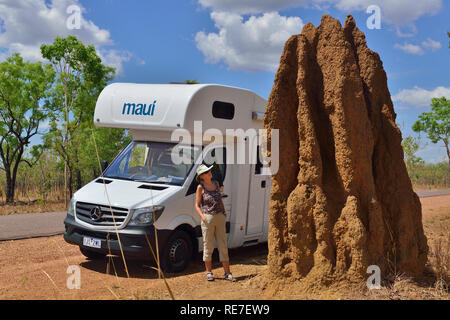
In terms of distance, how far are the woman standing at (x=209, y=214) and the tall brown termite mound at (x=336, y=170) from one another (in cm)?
134

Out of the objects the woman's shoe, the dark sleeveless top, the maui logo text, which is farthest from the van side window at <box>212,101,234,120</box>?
the woman's shoe

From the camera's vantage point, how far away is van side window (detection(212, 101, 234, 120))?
8.86 meters

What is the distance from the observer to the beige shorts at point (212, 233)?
7719 millimetres

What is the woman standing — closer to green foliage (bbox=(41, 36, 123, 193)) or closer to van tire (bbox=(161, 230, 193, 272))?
van tire (bbox=(161, 230, 193, 272))

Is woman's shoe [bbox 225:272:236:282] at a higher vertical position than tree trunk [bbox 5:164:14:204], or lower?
lower

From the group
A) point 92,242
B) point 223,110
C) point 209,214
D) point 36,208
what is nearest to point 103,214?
point 92,242

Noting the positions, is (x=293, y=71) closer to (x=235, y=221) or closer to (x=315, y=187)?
(x=315, y=187)

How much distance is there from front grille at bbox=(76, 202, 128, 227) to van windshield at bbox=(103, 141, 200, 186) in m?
0.90

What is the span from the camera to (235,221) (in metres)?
9.31

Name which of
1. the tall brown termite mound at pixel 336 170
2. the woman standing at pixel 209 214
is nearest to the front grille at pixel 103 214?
the woman standing at pixel 209 214

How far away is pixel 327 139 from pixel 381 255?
1714 millimetres

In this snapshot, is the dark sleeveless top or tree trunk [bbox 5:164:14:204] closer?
the dark sleeveless top

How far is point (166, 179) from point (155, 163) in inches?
23.8

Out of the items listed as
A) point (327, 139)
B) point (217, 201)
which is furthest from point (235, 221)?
point (327, 139)
